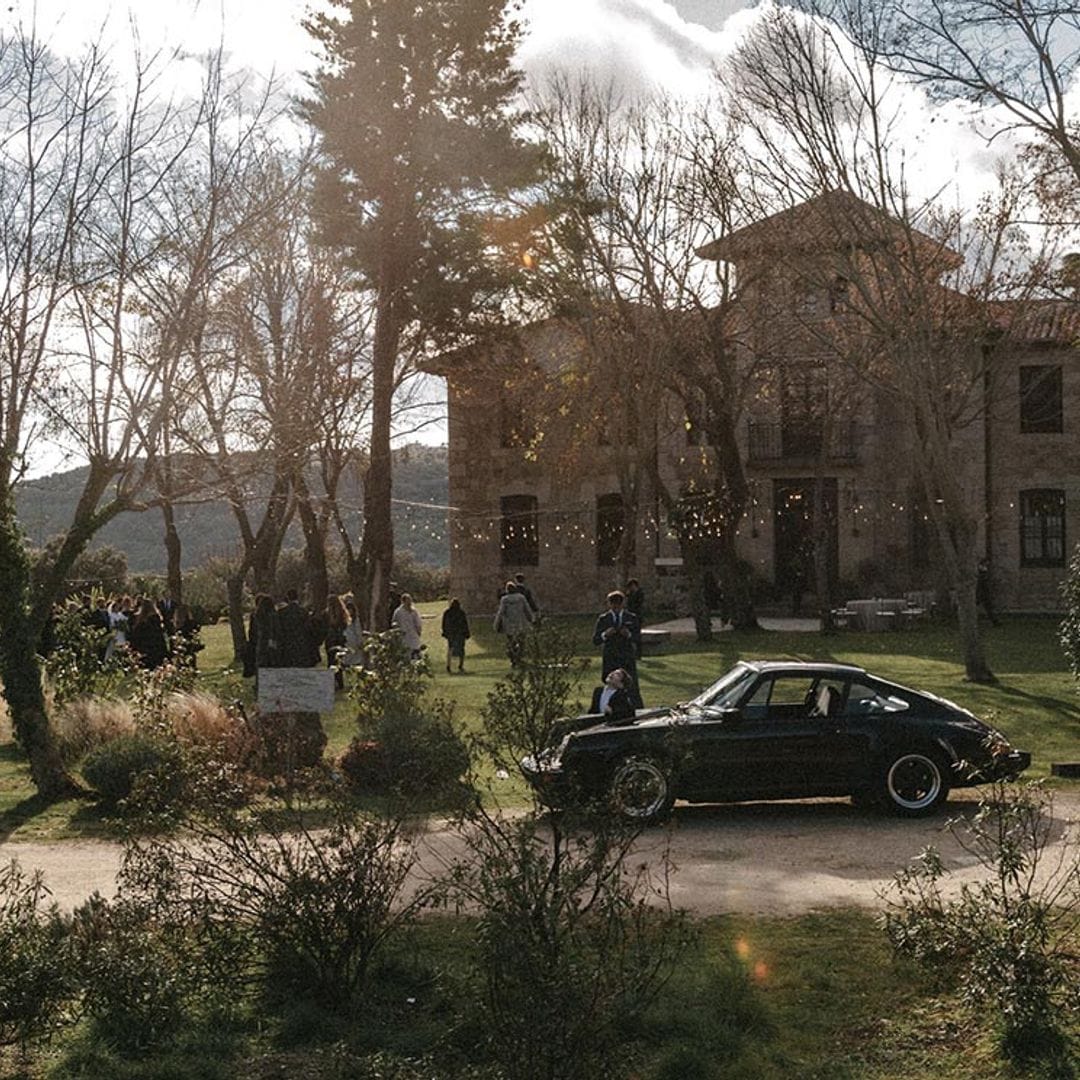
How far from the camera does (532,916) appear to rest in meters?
5.96

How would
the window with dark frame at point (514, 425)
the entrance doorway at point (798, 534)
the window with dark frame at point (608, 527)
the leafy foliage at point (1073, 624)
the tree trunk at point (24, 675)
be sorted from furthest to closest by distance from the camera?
the window with dark frame at point (514, 425) → the window with dark frame at point (608, 527) → the entrance doorway at point (798, 534) → the leafy foliage at point (1073, 624) → the tree trunk at point (24, 675)

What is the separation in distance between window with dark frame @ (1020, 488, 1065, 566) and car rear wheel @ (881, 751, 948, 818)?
3045 cm

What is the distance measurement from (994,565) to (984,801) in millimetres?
35488

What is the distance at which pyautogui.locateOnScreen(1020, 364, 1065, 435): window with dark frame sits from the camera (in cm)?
4197

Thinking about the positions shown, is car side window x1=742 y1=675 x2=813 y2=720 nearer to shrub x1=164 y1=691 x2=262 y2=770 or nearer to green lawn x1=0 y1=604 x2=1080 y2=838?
green lawn x1=0 y1=604 x2=1080 y2=838

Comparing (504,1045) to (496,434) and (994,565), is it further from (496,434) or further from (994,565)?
(496,434)

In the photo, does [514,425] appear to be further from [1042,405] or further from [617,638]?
[617,638]

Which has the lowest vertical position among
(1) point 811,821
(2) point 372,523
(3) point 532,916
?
(1) point 811,821

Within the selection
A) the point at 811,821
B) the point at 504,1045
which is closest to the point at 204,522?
the point at 811,821

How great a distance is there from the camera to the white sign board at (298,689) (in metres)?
14.3

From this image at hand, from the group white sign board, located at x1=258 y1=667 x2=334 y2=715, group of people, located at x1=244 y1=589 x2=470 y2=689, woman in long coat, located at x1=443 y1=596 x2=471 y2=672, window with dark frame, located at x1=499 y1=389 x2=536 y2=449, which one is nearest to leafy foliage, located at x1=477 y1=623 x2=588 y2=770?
white sign board, located at x1=258 y1=667 x2=334 y2=715

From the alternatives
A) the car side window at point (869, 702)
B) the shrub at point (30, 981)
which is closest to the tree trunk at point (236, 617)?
the car side window at point (869, 702)

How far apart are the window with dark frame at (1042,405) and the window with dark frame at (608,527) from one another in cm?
1137

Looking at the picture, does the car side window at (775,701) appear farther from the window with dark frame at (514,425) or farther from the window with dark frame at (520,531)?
the window with dark frame at (520,531)
